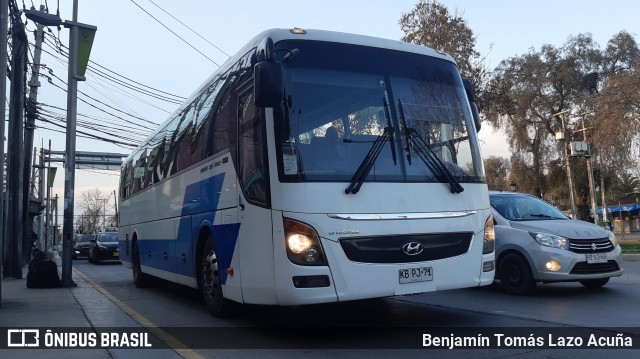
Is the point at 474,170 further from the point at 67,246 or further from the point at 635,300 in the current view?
the point at 67,246

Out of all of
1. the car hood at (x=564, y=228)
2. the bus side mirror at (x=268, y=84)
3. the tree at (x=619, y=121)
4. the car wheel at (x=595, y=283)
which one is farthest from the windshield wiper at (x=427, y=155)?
the tree at (x=619, y=121)

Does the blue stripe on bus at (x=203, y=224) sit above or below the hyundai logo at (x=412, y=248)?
above

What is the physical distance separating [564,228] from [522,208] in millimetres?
1093

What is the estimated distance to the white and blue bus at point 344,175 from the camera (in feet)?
18.9

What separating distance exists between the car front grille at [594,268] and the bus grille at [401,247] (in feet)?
10.0

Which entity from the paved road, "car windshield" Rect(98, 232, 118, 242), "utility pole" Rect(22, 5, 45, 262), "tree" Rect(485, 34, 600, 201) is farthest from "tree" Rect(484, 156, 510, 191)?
the paved road

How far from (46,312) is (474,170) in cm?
685

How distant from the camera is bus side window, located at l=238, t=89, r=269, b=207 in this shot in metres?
6.05

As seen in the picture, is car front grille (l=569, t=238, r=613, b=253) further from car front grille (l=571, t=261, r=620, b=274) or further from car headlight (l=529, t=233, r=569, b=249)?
car front grille (l=571, t=261, r=620, b=274)

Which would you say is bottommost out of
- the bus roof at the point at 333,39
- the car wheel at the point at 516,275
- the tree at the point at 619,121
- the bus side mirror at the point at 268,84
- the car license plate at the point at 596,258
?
the car wheel at the point at 516,275

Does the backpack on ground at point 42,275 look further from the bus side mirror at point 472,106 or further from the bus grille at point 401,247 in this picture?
the bus side mirror at point 472,106

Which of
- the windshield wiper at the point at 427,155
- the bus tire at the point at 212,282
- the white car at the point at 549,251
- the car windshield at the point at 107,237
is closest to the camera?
the windshield wiper at the point at 427,155

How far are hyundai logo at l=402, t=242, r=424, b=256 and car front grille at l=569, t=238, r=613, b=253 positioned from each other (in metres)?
3.65

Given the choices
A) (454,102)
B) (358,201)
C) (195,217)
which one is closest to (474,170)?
(454,102)
